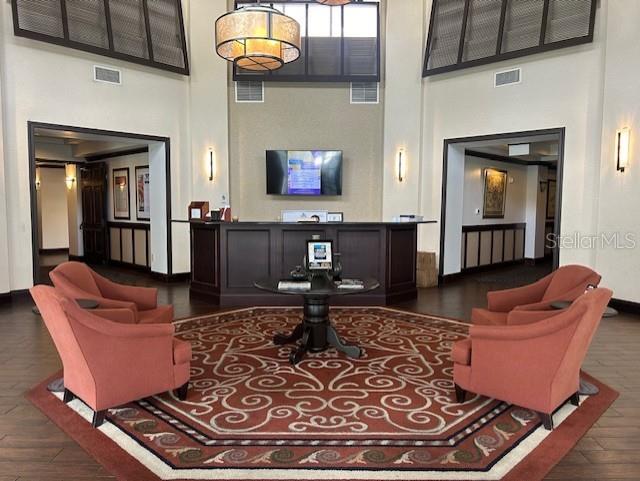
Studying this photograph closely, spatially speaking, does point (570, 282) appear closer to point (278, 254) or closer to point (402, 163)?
point (278, 254)

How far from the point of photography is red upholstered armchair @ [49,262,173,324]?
4074 millimetres

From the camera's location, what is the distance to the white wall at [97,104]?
670 cm

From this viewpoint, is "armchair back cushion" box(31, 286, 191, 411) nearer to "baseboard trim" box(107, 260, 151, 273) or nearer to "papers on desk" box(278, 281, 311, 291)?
"papers on desk" box(278, 281, 311, 291)

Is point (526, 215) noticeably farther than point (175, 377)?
Yes

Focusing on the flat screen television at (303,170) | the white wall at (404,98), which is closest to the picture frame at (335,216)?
the flat screen television at (303,170)

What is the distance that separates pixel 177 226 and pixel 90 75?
2.83 metres

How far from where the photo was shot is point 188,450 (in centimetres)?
279

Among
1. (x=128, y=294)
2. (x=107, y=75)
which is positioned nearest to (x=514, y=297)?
(x=128, y=294)

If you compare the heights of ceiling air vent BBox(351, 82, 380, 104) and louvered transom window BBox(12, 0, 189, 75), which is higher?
louvered transom window BBox(12, 0, 189, 75)

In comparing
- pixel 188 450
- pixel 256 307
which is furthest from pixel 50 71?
pixel 188 450

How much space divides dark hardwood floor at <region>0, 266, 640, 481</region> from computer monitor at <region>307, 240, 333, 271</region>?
7.48ft

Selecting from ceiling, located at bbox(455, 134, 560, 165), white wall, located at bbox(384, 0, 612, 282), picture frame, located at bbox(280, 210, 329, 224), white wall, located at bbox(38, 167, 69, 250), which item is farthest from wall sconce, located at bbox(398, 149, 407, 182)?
white wall, located at bbox(38, 167, 69, 250)

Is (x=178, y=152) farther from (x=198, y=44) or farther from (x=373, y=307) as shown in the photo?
(x=373, y=307)

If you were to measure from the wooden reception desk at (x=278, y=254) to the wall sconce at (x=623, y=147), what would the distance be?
3095 mm
